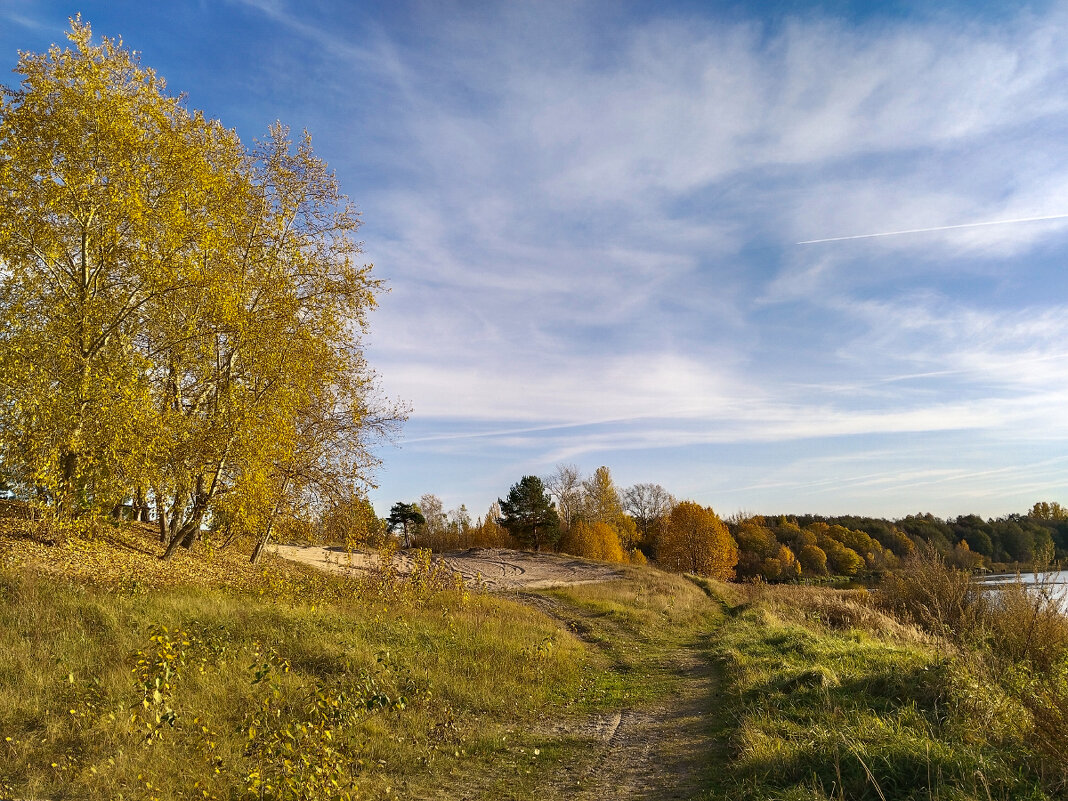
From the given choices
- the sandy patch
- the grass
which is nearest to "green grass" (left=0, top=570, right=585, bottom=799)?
the grass

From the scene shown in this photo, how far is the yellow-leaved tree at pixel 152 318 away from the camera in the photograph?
10.9 meters

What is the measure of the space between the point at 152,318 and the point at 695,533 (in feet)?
171

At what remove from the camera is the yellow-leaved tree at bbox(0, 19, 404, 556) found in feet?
35.6

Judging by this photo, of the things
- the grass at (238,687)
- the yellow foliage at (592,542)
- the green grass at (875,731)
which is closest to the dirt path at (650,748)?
the green grass at (875,731)

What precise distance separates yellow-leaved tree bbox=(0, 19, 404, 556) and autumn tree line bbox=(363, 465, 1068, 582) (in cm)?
386

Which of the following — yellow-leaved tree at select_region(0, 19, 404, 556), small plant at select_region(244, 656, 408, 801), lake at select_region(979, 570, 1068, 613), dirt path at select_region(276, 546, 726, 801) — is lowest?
dirt path at select_region(276, 546, 726, 801)

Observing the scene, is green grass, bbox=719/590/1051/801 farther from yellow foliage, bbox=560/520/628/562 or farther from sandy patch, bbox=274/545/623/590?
yellow foliage, bbox=560/520/628/562

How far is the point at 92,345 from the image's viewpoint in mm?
11805

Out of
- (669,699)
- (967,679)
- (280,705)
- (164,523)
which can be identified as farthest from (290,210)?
(967,679)

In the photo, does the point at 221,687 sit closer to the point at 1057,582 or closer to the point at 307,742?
the point at 307,742

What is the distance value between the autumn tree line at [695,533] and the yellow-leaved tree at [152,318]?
386 centimetres

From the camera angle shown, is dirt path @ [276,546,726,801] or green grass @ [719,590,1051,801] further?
dirt path @ [276,546,726,801]

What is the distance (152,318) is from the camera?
501 inches

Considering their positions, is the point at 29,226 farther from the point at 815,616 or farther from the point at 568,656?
the point at 815,616
